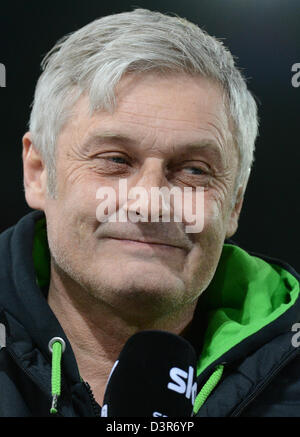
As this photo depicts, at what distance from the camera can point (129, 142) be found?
4.65 ft

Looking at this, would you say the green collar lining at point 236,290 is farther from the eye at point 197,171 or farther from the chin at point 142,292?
the eye at point 197,171

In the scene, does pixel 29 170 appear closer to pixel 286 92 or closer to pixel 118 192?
pixel 118 192

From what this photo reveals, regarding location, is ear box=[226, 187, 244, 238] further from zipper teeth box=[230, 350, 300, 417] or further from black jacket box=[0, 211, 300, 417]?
zipper teeth box=[230, 350, 300, 417]

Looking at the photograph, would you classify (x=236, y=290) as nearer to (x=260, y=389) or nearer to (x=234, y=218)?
(x=234, y=218)

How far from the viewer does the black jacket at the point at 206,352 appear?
1325 millimetres

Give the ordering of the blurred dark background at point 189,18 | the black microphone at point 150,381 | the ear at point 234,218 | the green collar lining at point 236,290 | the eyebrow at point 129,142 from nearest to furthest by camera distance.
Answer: the black microphone at point 150,381 < the eyebrow at point 129,142 < the green collar lining at point 236,290 < the ear at point 234,218 < the blurred dark background at point 189,18

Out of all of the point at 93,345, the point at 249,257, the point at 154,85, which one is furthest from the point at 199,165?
the point at 93,345

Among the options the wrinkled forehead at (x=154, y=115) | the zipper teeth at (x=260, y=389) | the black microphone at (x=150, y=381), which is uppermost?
the wrinkled forehead at (x=154, y=115)

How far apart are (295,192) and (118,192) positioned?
121 cm

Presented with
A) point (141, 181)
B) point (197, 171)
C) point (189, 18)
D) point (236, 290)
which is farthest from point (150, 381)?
point (189, 18)

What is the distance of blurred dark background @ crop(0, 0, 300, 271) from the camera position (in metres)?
2.31

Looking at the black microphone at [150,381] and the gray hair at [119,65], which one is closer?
the black microphone at [150,381]

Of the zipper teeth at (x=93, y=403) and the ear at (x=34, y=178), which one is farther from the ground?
the ear at (x=34, y=178)

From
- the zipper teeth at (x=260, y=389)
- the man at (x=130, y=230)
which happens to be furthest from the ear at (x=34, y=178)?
the zipper teeth at (x=260, y=389)
